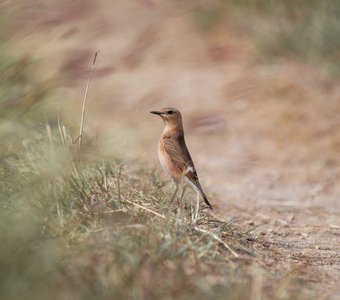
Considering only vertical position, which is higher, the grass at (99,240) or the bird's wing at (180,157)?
the grass at (99,240)

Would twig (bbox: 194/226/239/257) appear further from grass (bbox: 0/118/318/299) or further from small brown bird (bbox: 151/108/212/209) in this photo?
small brown bird (bbox: 151/108/212/209)

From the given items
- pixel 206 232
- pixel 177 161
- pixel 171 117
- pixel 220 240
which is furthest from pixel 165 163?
pixel 220 240

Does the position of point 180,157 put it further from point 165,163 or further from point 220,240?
point 220,240

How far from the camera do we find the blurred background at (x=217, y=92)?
14.2 ft

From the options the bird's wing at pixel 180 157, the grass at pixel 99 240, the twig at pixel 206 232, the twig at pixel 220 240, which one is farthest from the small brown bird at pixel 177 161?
the twig at pixel 220 240

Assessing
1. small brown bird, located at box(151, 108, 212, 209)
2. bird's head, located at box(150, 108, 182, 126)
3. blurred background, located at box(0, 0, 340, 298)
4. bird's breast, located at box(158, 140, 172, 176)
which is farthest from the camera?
bird's head, located at box(150, 108, 182, 126)

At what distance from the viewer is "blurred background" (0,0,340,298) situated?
4324 mm

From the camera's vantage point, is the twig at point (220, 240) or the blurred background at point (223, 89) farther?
the blurred background at point (223, 89)

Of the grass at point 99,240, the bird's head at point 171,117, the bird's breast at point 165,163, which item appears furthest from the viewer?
the bird's head at point 171,117

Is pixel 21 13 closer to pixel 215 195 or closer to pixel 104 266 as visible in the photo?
pixel 104 266

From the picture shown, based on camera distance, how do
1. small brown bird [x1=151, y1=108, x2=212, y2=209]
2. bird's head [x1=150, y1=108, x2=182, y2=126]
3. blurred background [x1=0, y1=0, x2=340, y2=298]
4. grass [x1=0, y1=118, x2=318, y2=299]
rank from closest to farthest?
grass [x1=0, y1=118, x2=318, y2=299], blurred background [x1=0, y1=0, x2=340, y2=298], small brown bird [x1=151, y1=108, x2=212, y2=209], bird's head [x1=150, y1=108, x2=182, y2=126]

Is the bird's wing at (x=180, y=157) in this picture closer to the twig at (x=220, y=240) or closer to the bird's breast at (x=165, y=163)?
the bird's breast at (x=165, y=163)

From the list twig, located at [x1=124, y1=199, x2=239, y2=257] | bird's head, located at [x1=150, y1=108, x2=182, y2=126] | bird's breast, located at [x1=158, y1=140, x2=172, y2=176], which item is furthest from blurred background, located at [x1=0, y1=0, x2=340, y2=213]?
twig, located at [x1=124, y1=199, x2=239, y2=257]

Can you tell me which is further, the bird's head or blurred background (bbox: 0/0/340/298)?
the bird's head
